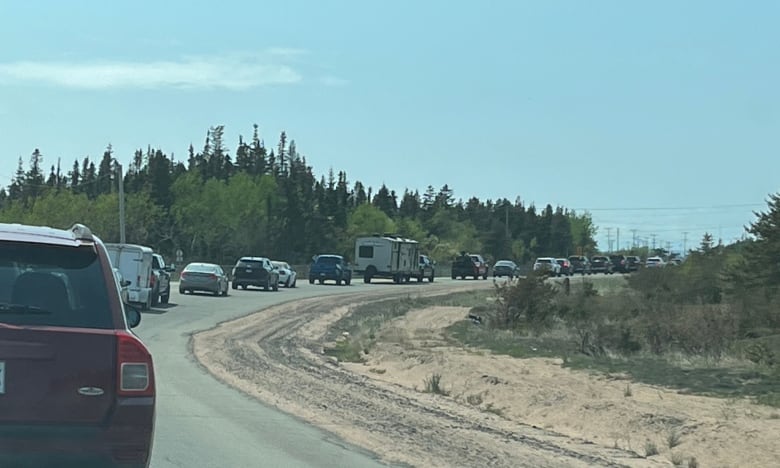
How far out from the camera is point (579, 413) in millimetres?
15109

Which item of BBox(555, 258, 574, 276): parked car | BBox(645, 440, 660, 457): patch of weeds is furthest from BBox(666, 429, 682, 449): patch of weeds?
BBox(555, 258, 574, 276): parked car

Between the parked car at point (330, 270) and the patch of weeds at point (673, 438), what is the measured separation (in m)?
49.6

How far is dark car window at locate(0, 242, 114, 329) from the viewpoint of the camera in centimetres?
625

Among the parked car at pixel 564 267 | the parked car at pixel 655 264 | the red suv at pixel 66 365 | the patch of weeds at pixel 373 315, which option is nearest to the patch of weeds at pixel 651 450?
the red suv at pixel 66 365

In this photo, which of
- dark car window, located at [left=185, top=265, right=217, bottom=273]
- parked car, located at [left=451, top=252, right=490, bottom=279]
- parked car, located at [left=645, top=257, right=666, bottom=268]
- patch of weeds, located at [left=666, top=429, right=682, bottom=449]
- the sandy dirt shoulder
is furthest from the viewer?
parked car, located at [left=451, top=252, right=490, bottom=279]

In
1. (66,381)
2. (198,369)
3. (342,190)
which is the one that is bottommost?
(198,369)

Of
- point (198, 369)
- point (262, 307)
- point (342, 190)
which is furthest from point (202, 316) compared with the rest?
point (342, 190)

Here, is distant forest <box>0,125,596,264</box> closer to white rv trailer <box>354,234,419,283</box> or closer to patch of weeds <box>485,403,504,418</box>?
white rv trailer <box>354,234,419,283</box>

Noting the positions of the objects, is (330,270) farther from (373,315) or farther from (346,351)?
(346,351)

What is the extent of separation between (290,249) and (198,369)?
102870 millimetres

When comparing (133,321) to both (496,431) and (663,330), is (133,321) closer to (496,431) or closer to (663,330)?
(496,431)

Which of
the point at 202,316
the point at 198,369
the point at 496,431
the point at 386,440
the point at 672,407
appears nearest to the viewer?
the point at 386,440

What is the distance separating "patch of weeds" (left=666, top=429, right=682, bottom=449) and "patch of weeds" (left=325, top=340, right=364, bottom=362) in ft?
36.3

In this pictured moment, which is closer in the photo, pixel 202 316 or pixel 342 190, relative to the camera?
pixel 202 316
